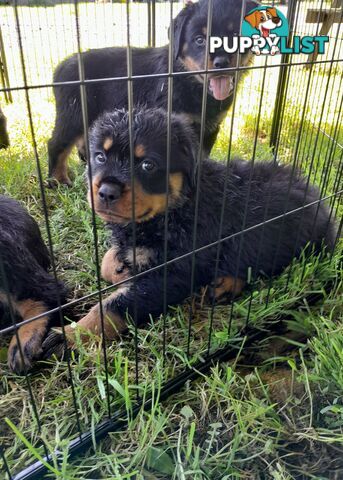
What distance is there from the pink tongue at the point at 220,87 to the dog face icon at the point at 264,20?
44 cm

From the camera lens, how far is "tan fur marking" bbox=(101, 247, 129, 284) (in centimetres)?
214

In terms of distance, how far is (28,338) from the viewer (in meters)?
1.70

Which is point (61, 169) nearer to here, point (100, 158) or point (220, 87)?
point (220, 87)

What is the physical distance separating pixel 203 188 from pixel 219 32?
3.83 feet

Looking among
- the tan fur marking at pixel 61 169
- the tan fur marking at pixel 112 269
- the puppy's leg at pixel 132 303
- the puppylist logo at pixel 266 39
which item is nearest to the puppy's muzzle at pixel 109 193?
the puppy's leg at pixel 132 303

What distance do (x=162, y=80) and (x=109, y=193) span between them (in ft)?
4.87

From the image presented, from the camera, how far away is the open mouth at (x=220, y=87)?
269 cm

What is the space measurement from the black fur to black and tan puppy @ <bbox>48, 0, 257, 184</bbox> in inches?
30.0

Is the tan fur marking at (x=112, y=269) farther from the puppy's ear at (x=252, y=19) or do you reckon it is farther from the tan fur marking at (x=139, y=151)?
the puppy's ear at (x=252, y=19)

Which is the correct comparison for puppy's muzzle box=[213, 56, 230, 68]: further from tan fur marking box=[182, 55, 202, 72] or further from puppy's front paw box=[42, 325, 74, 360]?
puppy's front paw box=[42, 325, 74, 360]

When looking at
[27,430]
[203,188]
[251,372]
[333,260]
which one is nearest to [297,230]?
[333,260]

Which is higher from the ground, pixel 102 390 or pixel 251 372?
pixel 102 390

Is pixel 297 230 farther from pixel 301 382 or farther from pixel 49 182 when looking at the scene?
pixel 49 182

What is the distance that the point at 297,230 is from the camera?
2.14 m
